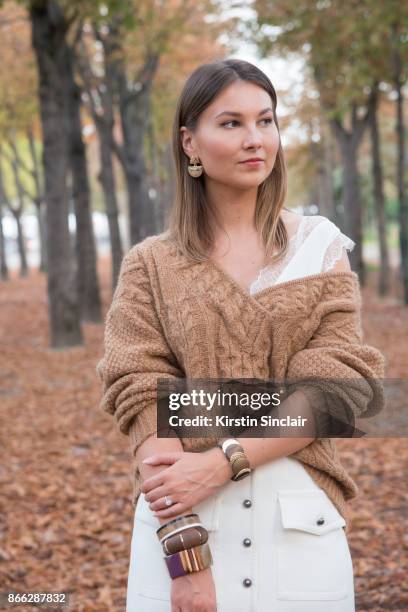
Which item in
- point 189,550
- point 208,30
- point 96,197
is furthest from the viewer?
point 96,197

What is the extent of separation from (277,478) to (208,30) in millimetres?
15971

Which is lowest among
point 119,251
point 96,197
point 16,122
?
point 96,197

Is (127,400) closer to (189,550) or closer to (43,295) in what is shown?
(189,550)

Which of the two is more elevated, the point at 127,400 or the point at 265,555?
the point at 127,400

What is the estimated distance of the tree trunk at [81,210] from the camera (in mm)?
14672

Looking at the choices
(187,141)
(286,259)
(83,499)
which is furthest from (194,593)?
(83,499)

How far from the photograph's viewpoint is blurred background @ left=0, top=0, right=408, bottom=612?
5223 mm

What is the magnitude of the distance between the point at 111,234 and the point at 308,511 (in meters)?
15.1

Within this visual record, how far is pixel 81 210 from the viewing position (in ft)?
49.0

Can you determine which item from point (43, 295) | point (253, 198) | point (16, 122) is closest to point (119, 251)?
point (43, 295)

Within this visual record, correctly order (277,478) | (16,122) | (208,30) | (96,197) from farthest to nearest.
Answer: (96,197) < (16,122) < (208,30) < (277,478)

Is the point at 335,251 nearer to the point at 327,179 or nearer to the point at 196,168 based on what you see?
the point at 196,168

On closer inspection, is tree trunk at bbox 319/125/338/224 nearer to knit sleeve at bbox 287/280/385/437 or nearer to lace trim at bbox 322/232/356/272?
lace trim at bbox 322/232/356/272

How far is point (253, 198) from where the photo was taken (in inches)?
92.7
